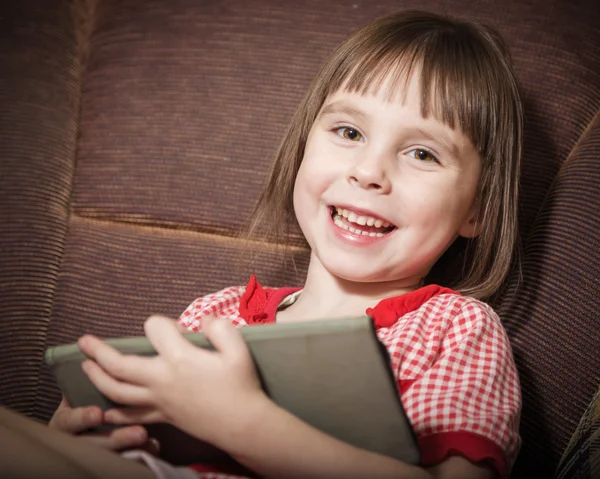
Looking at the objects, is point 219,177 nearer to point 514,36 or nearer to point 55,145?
point 55,145

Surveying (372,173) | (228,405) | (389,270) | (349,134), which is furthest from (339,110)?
(228,405)

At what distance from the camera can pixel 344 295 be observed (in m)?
0.99

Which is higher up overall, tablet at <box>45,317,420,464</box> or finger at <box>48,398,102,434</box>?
tablet at <box>45,317,420,464</box>

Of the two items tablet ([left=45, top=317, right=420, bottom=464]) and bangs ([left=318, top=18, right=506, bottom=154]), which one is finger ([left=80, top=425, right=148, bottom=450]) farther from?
bangs ([left=318, top=18, right=506, bottom=154])

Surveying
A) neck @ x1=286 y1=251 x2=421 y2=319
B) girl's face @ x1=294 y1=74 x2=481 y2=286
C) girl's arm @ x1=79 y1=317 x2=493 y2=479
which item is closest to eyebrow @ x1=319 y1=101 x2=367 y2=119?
girl's face @ x1=294 y1=74 x2=481 y2=286

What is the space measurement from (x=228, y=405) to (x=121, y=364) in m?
0.12

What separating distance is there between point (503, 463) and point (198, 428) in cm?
34

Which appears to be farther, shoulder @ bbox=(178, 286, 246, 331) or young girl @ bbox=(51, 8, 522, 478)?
shoulder @ bbox=(178, 286, 246, 331)

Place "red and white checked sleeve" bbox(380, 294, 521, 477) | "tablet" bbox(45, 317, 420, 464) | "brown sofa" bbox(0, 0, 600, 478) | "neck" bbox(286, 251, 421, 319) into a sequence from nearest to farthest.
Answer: "tablet" bbox(45, 317, 420, 464), "red and white checked sleeve" bbox(380, 294, 521, 477), "neck" bbox(286, 251, 421, 319), "brown sofa" bbox(0, 0, 600, 478)

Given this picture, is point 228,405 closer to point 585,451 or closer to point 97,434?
point 97,434

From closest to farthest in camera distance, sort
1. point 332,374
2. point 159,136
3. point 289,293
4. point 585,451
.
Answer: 1. point 332,374
2. point 585,451
3. point 289,293
4. point 159,136

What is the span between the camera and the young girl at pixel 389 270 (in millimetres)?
642

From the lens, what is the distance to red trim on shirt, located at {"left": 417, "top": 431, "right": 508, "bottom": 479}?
0.67 metres

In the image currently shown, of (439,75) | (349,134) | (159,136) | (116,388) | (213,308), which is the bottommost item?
(213,308)
